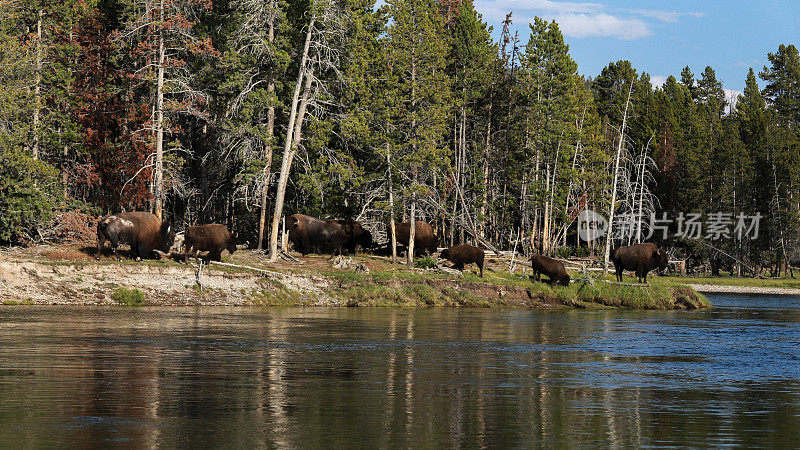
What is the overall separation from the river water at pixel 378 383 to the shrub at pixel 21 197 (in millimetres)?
10593

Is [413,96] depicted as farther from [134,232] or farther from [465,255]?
[134,232]

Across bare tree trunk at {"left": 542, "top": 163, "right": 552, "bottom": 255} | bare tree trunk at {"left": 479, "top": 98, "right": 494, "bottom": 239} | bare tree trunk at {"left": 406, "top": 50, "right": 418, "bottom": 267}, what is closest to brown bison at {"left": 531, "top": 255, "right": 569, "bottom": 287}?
bare tree trunk at {"left": 406, "top": 50, "right": 418, "bottom": 267}

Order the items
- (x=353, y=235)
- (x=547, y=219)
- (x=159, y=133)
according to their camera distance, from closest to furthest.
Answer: (x=159, y=133), (x=353, y=235), (x=547, y=219)

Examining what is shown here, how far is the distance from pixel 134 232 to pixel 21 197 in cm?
723

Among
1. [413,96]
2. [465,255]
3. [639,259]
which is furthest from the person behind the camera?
[639,259]

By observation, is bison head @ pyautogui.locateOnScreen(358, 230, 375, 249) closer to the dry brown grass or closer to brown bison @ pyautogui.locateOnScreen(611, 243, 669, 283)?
brown bison @ pyautogui.locateOnScreen(611, 243, 669, 283)

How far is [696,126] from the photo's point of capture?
275ft

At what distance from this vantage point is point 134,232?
3775 centimetres

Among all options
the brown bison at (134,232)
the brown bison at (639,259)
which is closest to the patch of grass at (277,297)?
the brown bison at (134,232)

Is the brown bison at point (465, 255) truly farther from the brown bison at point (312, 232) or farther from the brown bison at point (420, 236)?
the brown bison at point (312, 232)

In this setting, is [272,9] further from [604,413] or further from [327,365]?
[604,413]

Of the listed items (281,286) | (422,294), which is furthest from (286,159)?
Answer: (422,294)

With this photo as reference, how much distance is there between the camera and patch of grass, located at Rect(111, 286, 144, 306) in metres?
34.5

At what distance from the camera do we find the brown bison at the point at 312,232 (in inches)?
1838
